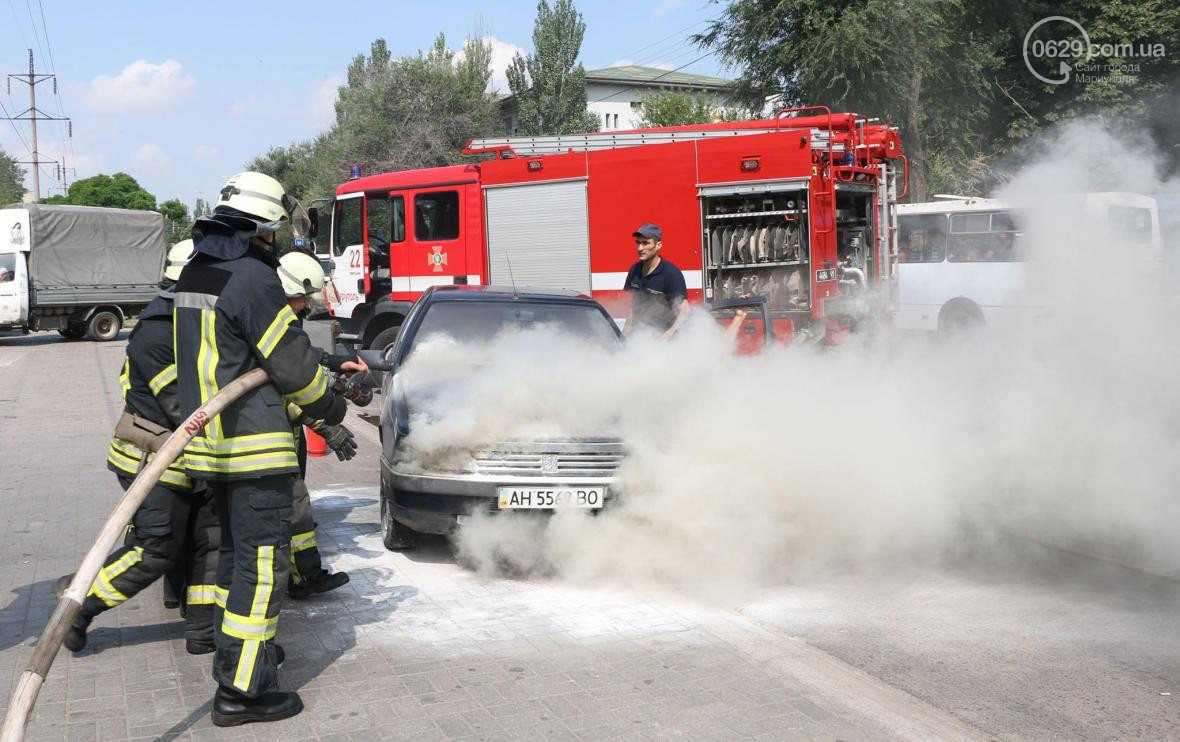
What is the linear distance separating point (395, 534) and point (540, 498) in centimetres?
115

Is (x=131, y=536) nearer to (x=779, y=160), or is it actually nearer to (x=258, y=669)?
(x=258, y=669)

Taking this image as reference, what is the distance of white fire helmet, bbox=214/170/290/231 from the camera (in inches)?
159

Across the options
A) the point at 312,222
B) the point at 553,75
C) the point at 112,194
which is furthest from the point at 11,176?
the point at 312,222

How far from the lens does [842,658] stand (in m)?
4.55

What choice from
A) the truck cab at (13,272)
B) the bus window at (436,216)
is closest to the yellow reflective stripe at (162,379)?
the bus window at (436,216)

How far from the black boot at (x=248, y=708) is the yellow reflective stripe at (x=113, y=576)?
2.98 feet

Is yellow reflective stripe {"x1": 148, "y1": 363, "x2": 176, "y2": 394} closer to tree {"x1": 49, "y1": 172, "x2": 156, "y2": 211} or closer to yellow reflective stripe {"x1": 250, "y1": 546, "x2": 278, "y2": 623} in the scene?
yellow reflective stripe {"x1": 250, "y1": 546, "x2": 278, "y2": 623}

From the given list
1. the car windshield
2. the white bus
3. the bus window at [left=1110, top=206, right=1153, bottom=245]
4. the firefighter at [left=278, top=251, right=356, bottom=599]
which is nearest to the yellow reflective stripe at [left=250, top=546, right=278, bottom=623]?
the firefighter at [left=278, top=251, right=356, bottom=599]

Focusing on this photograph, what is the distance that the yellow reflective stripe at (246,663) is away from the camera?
12.4 feet

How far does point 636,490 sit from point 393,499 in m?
1.41

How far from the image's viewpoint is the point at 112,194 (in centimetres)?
6506

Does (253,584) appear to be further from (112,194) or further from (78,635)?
(112,194)

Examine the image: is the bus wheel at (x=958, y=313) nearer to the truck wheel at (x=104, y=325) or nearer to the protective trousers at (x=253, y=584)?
the protective trousers at (x=253, y=584)

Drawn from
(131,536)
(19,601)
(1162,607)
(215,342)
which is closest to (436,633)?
(131,536)
